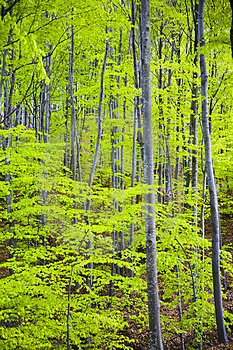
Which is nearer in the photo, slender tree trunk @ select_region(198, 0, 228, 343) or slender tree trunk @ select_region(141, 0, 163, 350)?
slender tree trunk @ select_region(141, 0, 163, 350)

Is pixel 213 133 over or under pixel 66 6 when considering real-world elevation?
under

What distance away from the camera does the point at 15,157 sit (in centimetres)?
562

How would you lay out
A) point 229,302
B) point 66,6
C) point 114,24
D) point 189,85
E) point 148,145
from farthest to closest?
point 189,85
point 229,302
point 114,24
point 66,6
point 148,145

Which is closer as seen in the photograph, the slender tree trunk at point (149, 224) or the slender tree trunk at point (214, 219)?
the slender tree trunk at point (149, 224)

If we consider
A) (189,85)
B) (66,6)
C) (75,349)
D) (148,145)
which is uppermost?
(66,6)

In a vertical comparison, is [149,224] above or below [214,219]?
above

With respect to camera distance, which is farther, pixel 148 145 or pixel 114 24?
pixel 114 24

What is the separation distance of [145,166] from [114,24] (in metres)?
5.00

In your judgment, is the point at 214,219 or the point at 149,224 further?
the point at 214,219

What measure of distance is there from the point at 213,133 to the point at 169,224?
196 inches

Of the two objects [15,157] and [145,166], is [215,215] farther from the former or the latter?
[15,157]

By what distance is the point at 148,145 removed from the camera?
425cm

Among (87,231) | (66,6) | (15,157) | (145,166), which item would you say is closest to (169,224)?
(145,166)

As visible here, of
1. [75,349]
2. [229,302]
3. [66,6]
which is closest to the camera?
[66,6]
